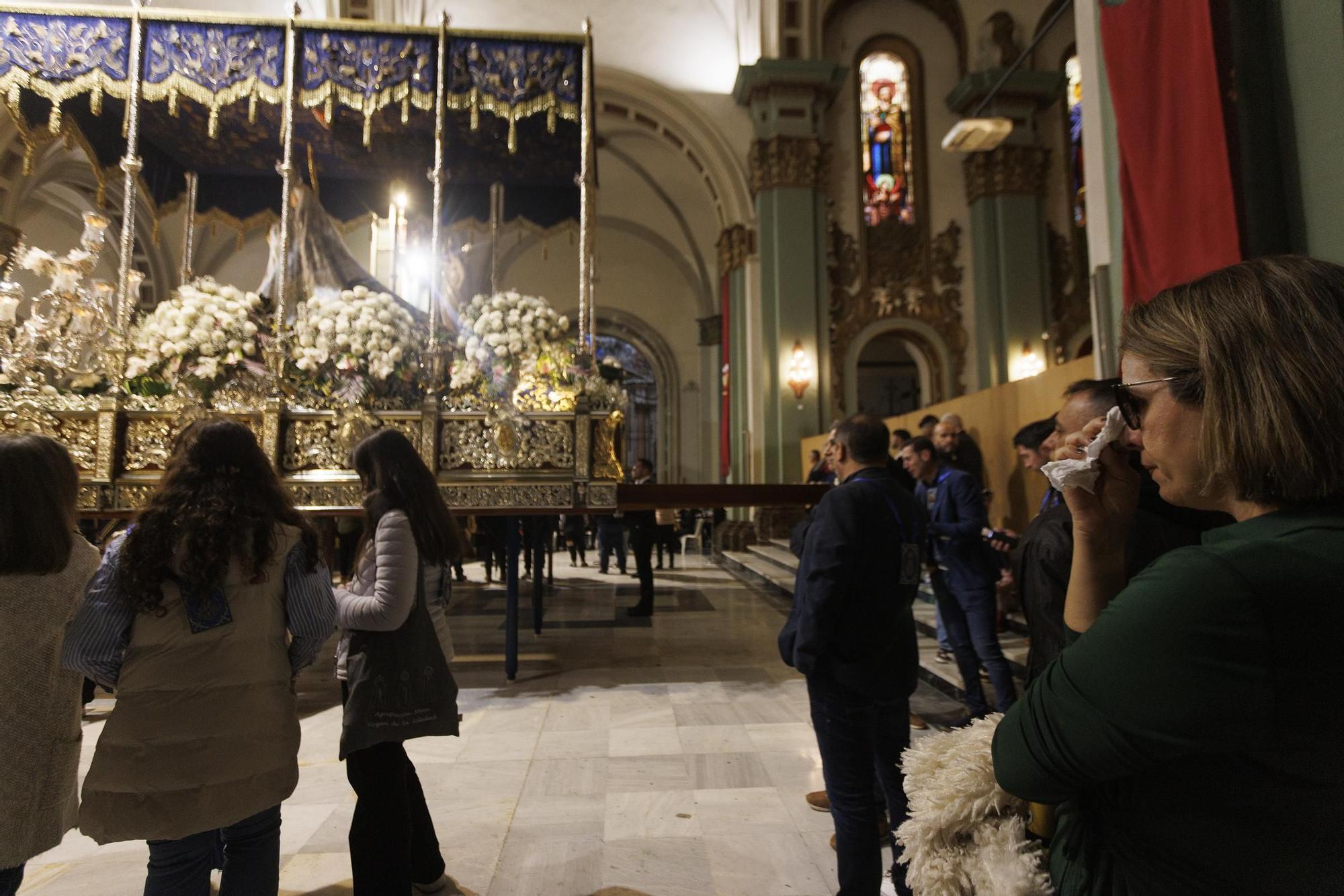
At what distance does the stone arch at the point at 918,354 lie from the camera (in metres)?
14.5

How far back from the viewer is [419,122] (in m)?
7.25

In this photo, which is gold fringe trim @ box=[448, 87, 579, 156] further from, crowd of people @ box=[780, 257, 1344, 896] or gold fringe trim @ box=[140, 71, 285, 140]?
crowd of people @ box=[780, 257, 1344, 896]

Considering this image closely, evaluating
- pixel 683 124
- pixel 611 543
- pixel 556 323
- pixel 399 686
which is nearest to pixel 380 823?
pixel 399 686

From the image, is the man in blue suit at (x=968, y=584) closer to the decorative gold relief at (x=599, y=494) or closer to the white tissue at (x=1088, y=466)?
the decorative gold relief at (x=599, y=494)

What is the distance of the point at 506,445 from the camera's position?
516 centimetres

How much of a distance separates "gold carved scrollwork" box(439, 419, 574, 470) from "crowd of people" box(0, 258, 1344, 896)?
2487 mm

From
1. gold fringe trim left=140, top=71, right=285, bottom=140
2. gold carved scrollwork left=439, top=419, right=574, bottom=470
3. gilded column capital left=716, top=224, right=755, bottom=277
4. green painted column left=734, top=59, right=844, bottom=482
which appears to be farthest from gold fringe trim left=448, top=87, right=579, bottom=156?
gilded column capital left=716, top=224, right=755, bottom=277

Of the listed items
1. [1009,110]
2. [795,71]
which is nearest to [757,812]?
[795,71]

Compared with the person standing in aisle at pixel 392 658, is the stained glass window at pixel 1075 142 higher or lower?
higher

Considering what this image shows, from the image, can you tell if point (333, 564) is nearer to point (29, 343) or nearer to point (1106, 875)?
point (29, 343)

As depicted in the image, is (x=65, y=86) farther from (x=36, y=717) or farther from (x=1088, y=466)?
(x=1088, y=466)

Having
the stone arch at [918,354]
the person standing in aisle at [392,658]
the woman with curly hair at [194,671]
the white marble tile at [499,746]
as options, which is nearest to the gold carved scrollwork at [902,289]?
the stone arch at [918,354]

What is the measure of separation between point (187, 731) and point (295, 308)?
529 cm

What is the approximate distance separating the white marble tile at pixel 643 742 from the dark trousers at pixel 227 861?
210 cm
